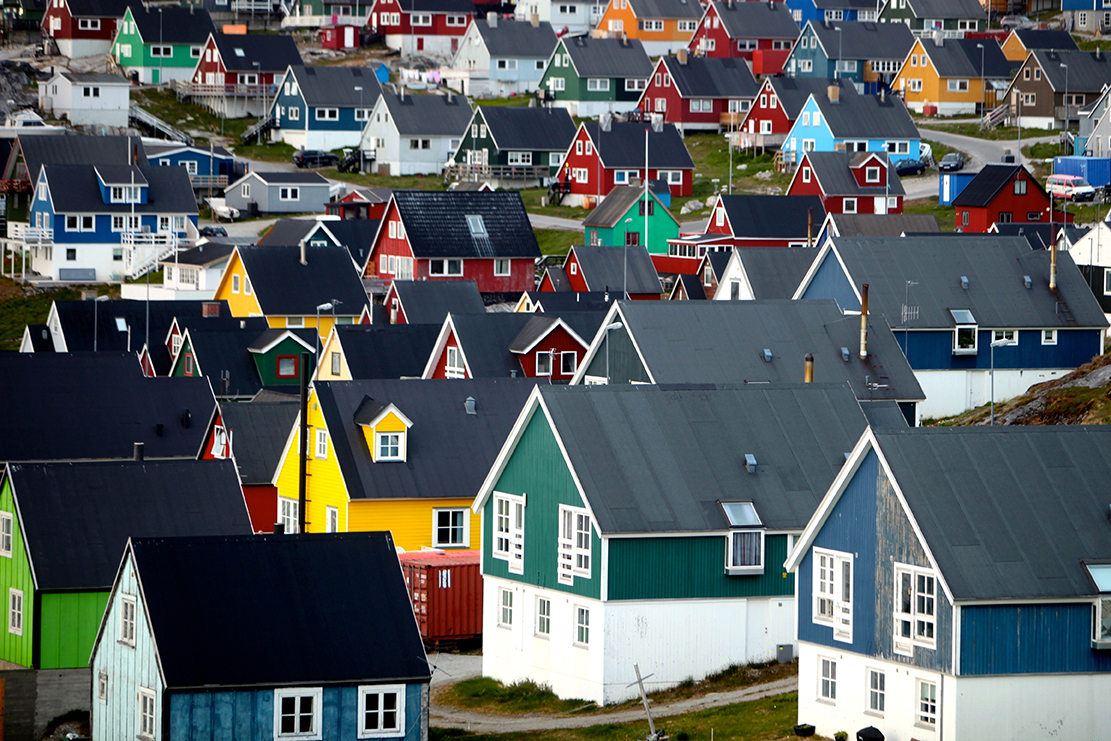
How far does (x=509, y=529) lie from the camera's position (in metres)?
43.3

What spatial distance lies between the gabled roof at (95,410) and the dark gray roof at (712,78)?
273ft

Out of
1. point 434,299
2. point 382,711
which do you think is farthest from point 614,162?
point 382,711

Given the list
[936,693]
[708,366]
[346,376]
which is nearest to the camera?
[936,693]

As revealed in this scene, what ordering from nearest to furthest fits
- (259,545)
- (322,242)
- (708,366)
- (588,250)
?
1. (259,545)
2. (708,366)
3. (588,250)
4. (322,242)

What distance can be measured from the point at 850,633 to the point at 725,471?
7303 mm

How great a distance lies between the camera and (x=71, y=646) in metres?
42.6

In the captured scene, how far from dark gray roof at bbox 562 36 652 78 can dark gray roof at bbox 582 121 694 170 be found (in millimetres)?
22818

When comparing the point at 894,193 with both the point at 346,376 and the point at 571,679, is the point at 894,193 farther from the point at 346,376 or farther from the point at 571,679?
the point at 571,679

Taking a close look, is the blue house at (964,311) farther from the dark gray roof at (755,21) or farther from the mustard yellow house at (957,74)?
the dark gray roof at (755,21)

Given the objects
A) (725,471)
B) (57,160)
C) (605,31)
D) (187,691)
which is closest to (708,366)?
(725,471)

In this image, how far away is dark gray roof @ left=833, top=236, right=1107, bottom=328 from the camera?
6794 cm

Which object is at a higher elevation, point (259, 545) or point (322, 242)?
point (322, 242)

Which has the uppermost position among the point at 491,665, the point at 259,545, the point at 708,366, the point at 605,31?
the point at 605,31

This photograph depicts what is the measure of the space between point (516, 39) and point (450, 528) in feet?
360
